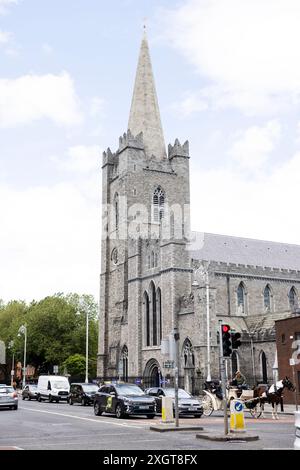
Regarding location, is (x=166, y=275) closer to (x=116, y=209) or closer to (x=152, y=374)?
(x=152, y=374)

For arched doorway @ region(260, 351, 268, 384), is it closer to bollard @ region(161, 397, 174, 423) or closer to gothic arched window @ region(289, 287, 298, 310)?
gothic arched window @ region(289, 287, 298, 310)

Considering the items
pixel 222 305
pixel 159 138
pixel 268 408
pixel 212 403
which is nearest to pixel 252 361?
pixel 222 305

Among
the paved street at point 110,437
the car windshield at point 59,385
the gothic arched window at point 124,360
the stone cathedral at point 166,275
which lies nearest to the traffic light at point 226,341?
the paved street at point 110,437

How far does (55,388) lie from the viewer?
42375mm

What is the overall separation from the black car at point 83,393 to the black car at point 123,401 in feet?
30.9

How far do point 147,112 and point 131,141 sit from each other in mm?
6034

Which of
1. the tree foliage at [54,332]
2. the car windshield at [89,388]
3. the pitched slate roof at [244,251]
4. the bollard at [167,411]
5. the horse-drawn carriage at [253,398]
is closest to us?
the bollard at [167,411]

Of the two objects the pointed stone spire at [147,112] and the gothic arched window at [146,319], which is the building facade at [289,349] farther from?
the pointed stone spire at [147,112]

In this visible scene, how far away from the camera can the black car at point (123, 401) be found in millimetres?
24109

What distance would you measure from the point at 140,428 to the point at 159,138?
184ft

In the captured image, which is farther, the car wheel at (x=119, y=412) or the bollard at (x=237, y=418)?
the car wheel at (x=119, y=412)

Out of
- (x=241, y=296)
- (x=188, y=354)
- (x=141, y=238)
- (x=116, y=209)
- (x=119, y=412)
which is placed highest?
(x=116, y=209)

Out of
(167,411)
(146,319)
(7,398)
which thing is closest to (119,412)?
(167,411)

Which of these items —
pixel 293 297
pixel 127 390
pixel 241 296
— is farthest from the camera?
pixel 293 297
